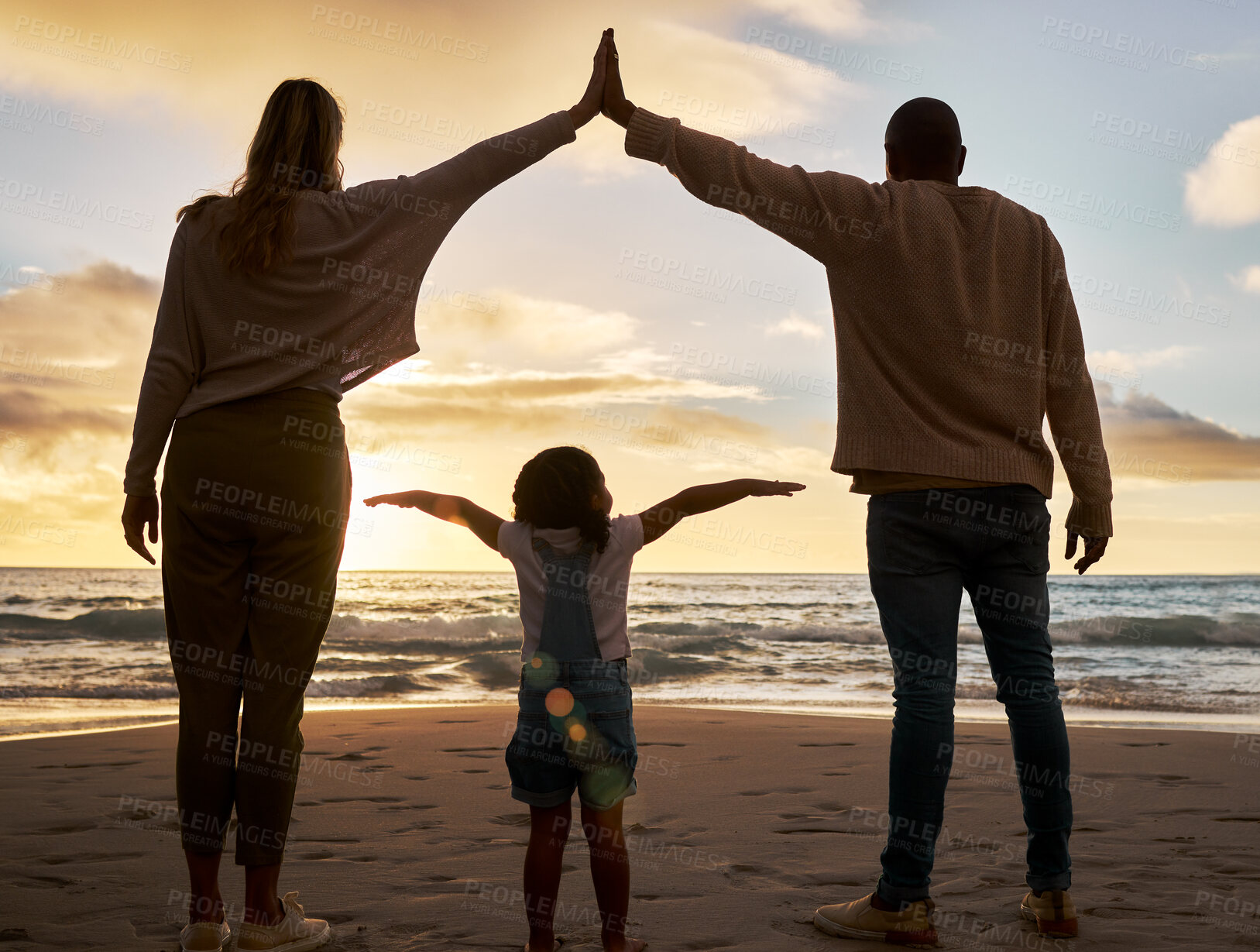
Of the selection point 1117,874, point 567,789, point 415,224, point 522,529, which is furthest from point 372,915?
point 1117,874

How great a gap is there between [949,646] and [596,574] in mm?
875

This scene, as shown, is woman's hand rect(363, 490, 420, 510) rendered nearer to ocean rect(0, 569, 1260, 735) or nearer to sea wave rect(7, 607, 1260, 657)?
ocean rect(0, 569, 1260, 735)

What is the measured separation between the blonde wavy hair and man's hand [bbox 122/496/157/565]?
0.61 metres

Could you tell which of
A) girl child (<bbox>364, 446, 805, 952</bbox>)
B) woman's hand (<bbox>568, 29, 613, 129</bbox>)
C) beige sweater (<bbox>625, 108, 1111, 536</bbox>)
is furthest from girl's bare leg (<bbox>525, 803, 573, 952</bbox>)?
woman's hand (<bbox>568, 29, 613, 129</bbox>)

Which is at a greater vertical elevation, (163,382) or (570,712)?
(163,382)

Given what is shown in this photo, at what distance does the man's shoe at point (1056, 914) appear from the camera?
2242mm

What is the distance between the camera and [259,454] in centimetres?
213

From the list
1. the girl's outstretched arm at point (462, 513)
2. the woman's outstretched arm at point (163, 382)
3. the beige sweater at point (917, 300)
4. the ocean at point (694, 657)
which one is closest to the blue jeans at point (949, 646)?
the beige sweater at point (917, 300)

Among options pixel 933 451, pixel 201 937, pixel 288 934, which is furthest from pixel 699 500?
pixel 201 937

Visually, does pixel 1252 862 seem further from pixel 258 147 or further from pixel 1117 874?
pixel 258 147

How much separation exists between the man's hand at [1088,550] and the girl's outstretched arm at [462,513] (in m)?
1.52

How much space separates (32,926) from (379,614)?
57.7 ft

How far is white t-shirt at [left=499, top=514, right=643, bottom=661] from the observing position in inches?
86.2

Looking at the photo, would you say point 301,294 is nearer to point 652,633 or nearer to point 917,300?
point 917,300
